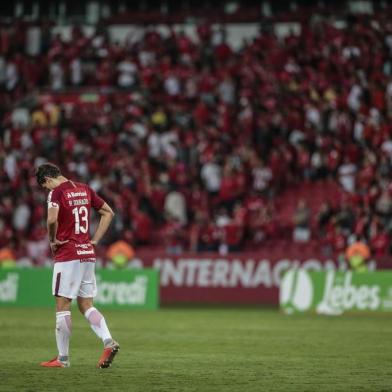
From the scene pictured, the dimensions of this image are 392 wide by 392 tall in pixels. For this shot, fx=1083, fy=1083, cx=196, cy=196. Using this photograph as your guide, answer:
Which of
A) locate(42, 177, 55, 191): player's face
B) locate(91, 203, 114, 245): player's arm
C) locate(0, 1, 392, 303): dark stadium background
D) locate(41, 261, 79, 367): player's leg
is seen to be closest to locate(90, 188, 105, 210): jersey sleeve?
locate(91, 203, 114, 245): player's arm

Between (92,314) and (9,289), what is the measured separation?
1361 centimetres

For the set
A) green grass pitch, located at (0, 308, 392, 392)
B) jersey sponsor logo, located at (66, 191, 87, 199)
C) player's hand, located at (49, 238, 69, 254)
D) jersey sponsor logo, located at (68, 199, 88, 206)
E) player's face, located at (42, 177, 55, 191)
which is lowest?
green grass pitch, located at (0, 308, 392, 392)

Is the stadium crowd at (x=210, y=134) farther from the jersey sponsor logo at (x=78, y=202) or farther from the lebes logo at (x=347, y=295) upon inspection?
the jersey sponsor logo at (x=78, y=202)

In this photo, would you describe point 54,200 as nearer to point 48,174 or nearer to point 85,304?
point 48,174

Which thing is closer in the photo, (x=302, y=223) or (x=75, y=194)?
(x=75, y=194)

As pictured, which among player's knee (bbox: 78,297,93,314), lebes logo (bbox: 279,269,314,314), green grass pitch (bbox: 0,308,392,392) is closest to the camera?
green grass pitch (bbox: 0,308,392,392)

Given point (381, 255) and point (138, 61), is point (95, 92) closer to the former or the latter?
point (138, 61)

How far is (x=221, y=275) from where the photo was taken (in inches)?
1038

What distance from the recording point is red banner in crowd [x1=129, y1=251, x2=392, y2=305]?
26.0m

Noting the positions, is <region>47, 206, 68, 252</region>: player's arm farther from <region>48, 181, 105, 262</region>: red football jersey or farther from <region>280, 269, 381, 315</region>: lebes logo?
<region>280, 269, 381, 315</region>: lebes logo

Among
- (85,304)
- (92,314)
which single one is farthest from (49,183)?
(92,314)

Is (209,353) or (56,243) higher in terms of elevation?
(56,243)

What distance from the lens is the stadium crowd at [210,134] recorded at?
27.5 metres

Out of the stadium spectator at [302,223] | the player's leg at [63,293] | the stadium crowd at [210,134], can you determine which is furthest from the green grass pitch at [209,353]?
the stadium crowd at [210,134]
